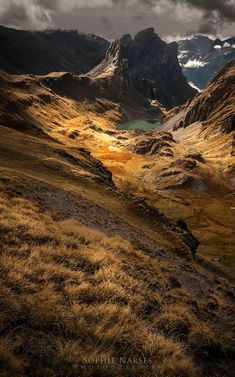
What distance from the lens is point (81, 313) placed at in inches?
488

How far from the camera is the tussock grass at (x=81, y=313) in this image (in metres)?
10.2

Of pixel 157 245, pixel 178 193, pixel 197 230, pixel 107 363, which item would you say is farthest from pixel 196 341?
pixel 178 193

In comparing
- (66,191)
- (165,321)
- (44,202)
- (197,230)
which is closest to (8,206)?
(44,202)

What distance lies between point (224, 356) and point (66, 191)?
2662 centimetres

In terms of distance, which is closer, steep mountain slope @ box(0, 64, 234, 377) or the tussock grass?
the tussock grass

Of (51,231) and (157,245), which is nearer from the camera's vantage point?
(51,231)

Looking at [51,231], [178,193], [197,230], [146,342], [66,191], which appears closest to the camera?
[146,342]

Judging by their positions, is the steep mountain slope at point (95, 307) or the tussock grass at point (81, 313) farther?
the steep mountain slope at point (95, 307)

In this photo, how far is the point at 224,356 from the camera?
13930 millimetres

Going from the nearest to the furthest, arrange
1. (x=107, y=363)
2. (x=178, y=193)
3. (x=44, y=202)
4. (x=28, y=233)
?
(x=107, y=363) → (x=28, y=233) → (x=44, y=202) → (x=178, y=193)

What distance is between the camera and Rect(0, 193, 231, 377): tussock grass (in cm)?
1016

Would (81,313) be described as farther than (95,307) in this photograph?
No

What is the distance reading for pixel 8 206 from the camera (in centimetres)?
2195

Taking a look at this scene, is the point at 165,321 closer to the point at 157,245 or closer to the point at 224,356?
the point at 224,356
